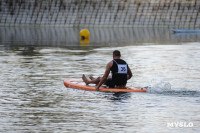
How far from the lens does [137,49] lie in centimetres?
3266

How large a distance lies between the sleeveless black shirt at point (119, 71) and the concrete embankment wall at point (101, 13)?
44.1 meters

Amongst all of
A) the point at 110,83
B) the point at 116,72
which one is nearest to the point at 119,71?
the point at 116,72

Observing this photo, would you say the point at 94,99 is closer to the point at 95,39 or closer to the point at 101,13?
the point at 95,39

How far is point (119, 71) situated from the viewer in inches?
638

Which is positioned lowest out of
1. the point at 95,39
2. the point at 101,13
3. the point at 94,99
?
the point at 95,39

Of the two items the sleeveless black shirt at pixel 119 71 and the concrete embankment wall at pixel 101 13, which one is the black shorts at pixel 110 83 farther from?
the concrete embankment wall at pixel 101 13

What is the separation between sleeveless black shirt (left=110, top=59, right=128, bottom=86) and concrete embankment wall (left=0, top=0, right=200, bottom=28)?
44.1m

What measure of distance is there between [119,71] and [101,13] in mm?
44815

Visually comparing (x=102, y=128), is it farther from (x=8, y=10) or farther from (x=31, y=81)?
(x=8, y=10)

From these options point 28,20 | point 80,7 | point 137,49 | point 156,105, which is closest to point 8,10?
point 28,20

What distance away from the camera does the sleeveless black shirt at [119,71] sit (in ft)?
53.2

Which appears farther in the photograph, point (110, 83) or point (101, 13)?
point (101, 13)

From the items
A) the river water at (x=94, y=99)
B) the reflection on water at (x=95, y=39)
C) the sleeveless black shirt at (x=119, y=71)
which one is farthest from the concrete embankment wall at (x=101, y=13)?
the sleeveless black shirt at (x=119, y=71)

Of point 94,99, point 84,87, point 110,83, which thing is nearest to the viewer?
point 94,99
